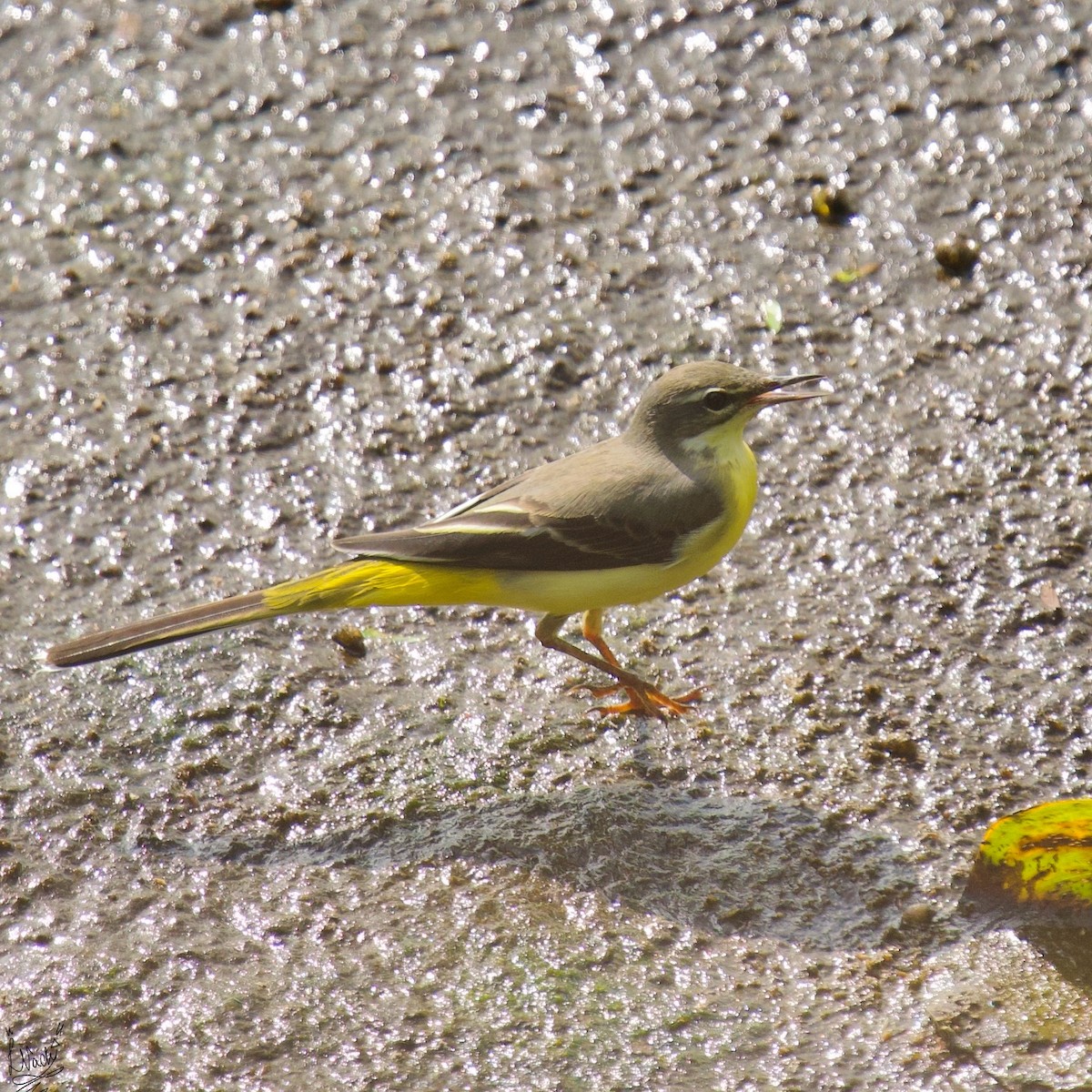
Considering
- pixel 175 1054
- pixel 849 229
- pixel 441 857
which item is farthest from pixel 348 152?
pixel 175 1054

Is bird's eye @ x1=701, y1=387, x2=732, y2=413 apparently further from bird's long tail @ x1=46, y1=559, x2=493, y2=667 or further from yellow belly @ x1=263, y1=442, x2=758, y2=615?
bird's long tail @ x1=46, y1=559, x2=493, y2=667

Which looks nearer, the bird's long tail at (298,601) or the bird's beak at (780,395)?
the bird's long tail at (298,601)

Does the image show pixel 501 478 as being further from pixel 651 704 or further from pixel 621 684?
pixel 651 704

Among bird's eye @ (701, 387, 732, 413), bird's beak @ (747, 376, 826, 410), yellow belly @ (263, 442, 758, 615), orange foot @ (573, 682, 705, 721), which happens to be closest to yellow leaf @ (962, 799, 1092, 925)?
orange foot @ (573, 682, 705, 721)

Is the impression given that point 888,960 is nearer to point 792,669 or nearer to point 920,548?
point 792,669

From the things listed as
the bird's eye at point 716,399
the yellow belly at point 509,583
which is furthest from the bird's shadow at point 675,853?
the bird's eye at point 716,399

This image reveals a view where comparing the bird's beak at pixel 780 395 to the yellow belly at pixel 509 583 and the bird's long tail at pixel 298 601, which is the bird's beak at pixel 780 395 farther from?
the bird's long tail at pixel 298 601
